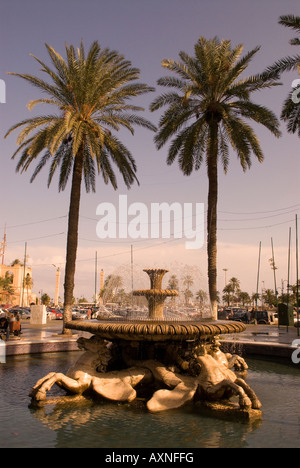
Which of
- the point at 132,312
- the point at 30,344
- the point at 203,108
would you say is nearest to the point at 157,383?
the point at 132,312

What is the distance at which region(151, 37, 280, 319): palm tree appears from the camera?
16.4 meters

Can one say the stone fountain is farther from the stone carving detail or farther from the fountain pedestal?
the fountain pedestal

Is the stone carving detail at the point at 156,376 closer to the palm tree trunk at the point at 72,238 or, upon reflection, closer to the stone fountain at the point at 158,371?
the stone fountain at the point at 158,371

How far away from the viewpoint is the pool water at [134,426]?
4.80 meters

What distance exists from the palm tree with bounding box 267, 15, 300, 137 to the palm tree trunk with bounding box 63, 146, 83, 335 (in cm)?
883

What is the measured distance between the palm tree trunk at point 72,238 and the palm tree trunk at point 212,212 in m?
5.92

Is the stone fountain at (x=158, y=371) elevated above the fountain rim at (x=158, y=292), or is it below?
below

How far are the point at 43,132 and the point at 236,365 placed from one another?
12.2 meters

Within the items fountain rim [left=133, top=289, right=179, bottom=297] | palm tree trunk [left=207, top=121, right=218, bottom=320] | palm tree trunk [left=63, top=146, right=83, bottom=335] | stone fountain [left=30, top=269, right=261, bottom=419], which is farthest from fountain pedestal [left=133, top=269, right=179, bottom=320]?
palm tree trunk [left=63, top=146, right=83, bottom=335]

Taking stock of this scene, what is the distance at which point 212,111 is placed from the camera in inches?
675

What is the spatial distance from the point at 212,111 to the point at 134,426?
14753 mm

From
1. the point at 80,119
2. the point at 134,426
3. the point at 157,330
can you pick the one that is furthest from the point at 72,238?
the point at 134,426

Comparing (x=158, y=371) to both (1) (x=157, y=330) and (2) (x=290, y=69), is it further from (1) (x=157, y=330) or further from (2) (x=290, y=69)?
(2) (x=290, y=69)

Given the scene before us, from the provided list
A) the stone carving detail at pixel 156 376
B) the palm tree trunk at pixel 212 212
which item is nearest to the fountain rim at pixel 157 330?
the stone carving detail at pixel 156 376
